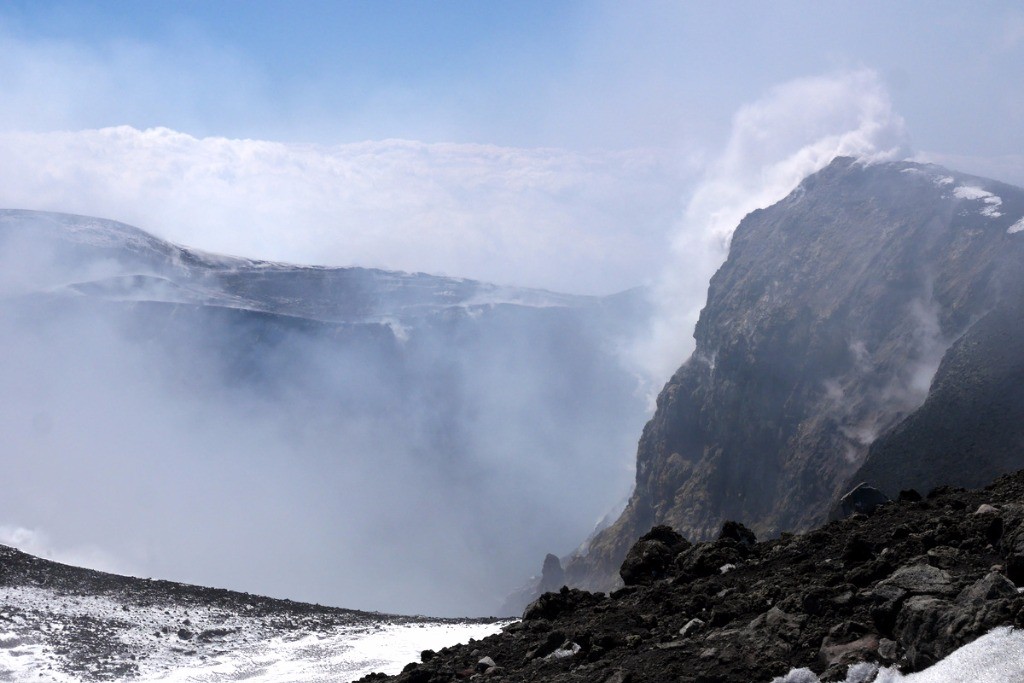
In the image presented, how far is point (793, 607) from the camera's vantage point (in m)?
14.4

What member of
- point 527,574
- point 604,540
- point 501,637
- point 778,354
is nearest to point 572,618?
point 501,637

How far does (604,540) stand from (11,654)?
93276mm

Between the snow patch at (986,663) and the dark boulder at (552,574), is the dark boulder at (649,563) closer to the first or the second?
the snow patch at (986,663)

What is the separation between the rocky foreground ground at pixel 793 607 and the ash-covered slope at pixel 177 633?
691 centimetres

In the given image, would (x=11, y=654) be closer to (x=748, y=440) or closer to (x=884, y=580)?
(x=884, y=580)

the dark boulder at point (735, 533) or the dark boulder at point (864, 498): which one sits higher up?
the dark boulder at point (864, 498)

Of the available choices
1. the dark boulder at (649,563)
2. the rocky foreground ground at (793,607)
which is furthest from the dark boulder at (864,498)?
the dark boulder at (649,563)

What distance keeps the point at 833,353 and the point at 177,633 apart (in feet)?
230

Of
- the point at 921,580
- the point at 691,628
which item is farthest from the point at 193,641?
the point at 921,580

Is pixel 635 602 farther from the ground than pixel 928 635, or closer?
farther from the ground

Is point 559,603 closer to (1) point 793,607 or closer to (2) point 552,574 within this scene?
(1) point 793,607

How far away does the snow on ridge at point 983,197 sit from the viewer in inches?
2992

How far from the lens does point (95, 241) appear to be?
19675 centimetres

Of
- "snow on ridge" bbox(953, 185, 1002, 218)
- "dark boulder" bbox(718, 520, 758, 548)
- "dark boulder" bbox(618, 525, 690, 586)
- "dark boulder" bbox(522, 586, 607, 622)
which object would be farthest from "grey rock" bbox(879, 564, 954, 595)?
"snow on ridge" bbox(953, 185, 1002, 218)
